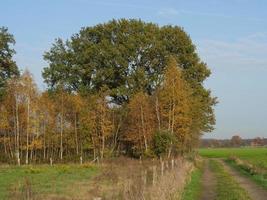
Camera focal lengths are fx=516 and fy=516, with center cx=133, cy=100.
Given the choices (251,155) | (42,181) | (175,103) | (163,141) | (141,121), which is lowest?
(42,181)

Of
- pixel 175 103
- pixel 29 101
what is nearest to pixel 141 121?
pixel 175 103

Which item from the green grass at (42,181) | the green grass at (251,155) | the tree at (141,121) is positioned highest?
the tree at (141,121)

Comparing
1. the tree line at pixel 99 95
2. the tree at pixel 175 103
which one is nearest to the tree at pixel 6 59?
the tree line at pixel 99 95

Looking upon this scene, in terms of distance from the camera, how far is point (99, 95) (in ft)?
211

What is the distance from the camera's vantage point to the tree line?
61.2 metres

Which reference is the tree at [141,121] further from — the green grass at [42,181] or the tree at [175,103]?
the green grass at [42,181]

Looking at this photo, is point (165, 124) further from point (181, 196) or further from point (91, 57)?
point (181, 196)

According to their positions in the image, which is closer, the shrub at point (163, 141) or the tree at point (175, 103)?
the shrub at point (163, 141)

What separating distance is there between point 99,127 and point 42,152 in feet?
31.0

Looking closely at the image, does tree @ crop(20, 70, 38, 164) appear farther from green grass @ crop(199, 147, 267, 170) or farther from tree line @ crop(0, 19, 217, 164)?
green grass @ crop(199, 147, 267, 170)

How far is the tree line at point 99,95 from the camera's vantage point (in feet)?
201

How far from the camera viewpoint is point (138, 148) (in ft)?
200

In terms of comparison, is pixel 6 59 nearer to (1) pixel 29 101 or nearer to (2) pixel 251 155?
(1) pixel 29 101

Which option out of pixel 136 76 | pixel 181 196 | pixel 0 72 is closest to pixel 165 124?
pixel 136 76
